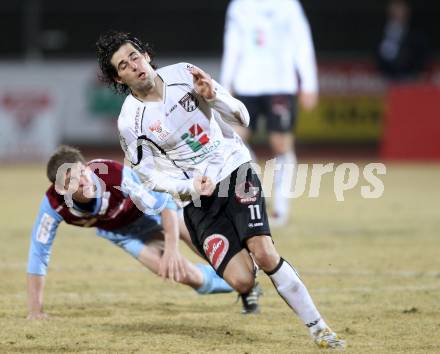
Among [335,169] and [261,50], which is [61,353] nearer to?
[261,50]

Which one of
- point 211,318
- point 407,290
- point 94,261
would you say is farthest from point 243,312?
point 94,261

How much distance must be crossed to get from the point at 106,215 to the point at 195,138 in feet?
3.52

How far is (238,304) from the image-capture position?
646 cm

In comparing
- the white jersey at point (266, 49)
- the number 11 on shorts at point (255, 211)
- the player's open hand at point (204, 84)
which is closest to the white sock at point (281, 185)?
the white jersey at point (266, 49)

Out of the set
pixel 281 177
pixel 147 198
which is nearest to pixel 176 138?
pixel 147 198

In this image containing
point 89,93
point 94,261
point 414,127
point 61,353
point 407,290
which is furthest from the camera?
point 89,93

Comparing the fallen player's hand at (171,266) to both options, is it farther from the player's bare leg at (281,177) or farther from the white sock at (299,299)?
the player's bare leg at (281,177)

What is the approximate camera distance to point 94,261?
8.08 metres

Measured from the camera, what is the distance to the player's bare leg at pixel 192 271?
6312mm

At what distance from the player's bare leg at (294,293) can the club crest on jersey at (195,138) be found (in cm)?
65

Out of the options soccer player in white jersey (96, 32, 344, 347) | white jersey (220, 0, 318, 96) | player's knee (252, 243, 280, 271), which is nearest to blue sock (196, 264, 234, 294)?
soccer player in white jersey (96, 32, 344, 347)

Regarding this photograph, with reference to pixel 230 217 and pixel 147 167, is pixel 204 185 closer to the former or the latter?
pixel 230 217

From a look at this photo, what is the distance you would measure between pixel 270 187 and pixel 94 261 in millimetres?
3179

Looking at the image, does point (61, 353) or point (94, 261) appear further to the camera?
point (94, 261)
